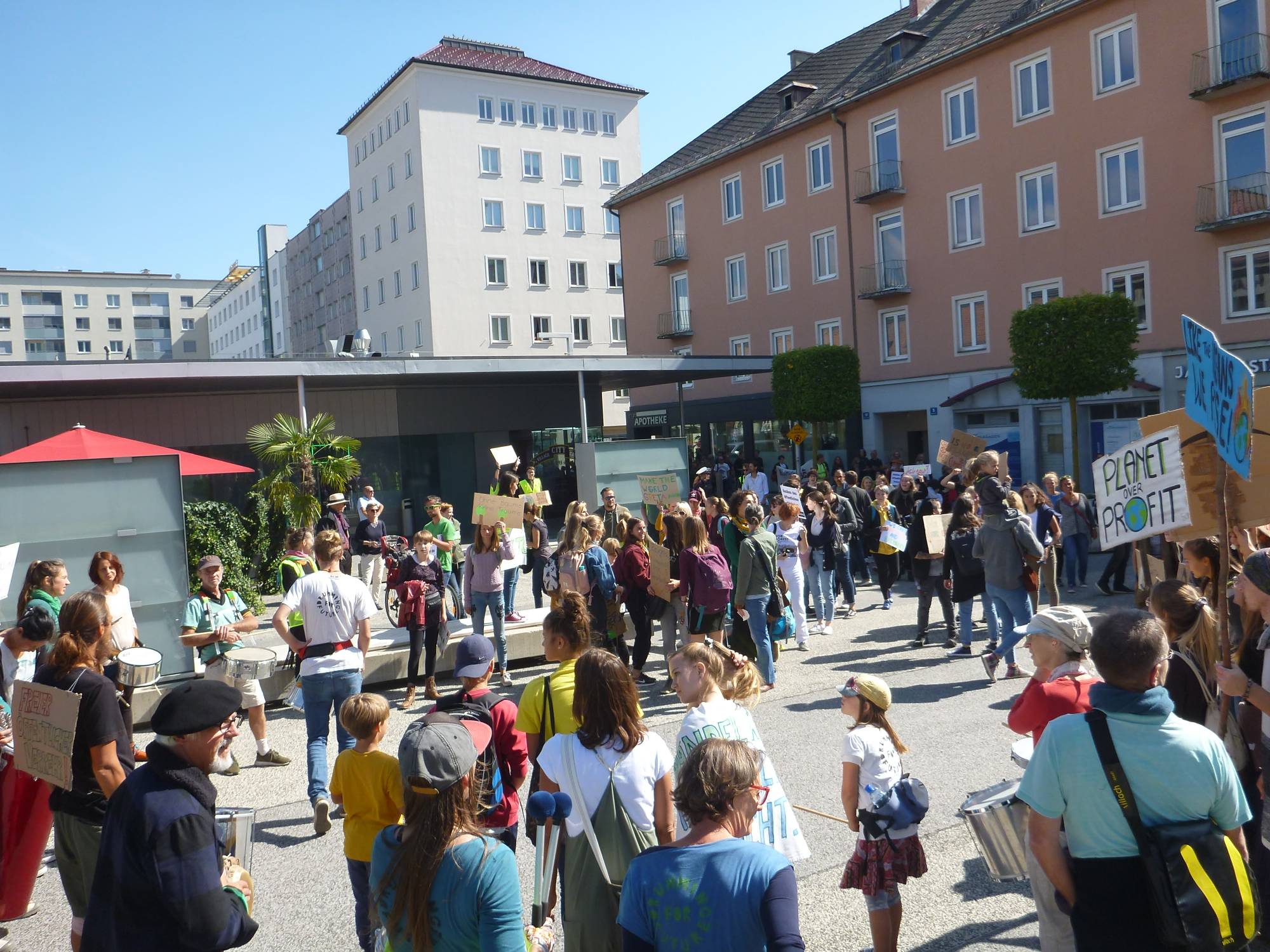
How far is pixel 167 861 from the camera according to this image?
2.67 metres

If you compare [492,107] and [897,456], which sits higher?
[492,107]

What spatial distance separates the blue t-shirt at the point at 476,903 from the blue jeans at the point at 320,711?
402 cm

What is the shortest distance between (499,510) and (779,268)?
93.2 feet

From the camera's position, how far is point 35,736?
4066mm

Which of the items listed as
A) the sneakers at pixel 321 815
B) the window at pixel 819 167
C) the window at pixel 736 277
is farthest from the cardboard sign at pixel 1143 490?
the window at pixel 736 277

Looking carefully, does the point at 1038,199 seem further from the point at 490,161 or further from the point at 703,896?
the point at 490,161

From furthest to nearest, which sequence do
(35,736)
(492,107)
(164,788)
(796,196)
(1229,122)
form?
1. (492,107)
2. (796,196)
3. (1229,122)
4. (35,736)
5. (164,788)

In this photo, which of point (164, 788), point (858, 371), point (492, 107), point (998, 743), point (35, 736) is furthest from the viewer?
point (492, 107)

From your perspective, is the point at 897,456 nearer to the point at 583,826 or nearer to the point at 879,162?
the point at 879,162

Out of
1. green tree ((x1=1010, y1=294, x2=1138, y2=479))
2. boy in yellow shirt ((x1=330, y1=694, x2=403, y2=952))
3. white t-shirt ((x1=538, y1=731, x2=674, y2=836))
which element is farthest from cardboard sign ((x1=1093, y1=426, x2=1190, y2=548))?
green tree ((x1=1010, y1=294, x2=1138, y2=479))

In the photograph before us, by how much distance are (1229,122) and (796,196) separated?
588 inches

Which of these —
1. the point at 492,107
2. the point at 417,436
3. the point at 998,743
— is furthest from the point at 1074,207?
the point at 492,107

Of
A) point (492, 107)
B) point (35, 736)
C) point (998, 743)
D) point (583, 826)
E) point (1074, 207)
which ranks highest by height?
point (492, 107)

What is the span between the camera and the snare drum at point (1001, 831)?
3.69 metres
